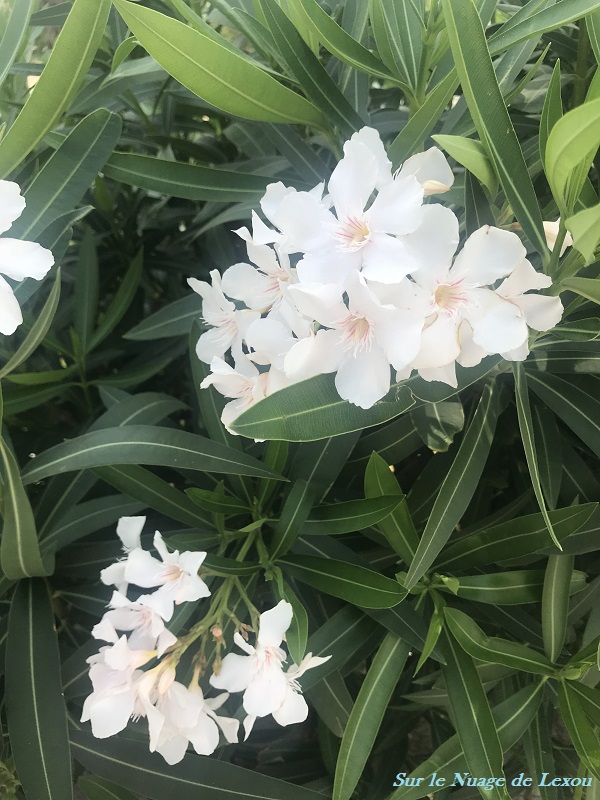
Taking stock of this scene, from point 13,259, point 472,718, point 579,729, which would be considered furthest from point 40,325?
point 579,729

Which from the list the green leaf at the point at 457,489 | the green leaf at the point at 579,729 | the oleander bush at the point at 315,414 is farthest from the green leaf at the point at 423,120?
the green leaf at the point at 579,729

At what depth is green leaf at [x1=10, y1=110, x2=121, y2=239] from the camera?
0.68m

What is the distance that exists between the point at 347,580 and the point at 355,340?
377mm

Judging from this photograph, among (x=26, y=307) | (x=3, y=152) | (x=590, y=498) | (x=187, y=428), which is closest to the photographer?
(x=3, y=152)

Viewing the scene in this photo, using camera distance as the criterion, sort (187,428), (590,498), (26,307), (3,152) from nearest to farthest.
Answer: (3,152) < (590,498) < (26,307) < (187,428)

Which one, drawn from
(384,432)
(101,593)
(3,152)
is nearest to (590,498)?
(384,432)

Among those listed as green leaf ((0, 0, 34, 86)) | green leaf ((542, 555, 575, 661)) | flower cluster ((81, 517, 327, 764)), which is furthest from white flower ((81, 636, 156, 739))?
green leaf ((0, 0, 34, 86))

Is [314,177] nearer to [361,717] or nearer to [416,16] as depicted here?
[416,16]

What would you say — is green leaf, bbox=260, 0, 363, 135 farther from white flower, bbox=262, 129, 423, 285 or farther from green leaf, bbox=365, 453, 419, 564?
green leaf, bbox=365, 453, 419, 564

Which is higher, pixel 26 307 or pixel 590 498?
pixel 26 307

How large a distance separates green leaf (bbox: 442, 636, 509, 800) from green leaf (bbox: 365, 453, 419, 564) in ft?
0.45

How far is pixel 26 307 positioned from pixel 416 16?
0.72 meters

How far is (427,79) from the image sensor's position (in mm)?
708

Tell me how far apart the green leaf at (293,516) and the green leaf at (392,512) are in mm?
82
